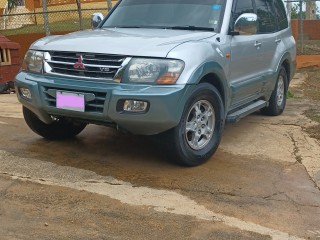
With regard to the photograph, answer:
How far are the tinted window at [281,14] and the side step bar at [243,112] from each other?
1.40m

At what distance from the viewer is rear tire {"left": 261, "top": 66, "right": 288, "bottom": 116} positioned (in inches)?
288

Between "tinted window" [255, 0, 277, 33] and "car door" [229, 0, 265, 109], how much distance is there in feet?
0.69

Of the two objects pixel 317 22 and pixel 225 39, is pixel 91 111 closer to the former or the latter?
pixel 225 39

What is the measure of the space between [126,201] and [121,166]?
88 cm

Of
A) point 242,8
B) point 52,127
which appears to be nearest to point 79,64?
point 52,127

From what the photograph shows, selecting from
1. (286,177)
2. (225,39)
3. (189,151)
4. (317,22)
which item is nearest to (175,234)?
(189,151)

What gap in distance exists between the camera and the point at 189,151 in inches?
190

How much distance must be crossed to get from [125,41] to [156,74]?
54cm

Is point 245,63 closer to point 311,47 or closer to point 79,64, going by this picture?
point 79,64

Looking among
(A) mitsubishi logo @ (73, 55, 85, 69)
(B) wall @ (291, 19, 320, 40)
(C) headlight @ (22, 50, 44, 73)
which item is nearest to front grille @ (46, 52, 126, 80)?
(A) mitsubishi logo @ (73, 55, 85, 69)

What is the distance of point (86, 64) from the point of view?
463 centimetres

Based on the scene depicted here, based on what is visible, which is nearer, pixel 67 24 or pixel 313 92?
pixel 313 92

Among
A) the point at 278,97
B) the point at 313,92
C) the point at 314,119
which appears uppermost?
the point at 278,97

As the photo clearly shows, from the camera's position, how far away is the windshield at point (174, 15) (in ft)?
18.0
